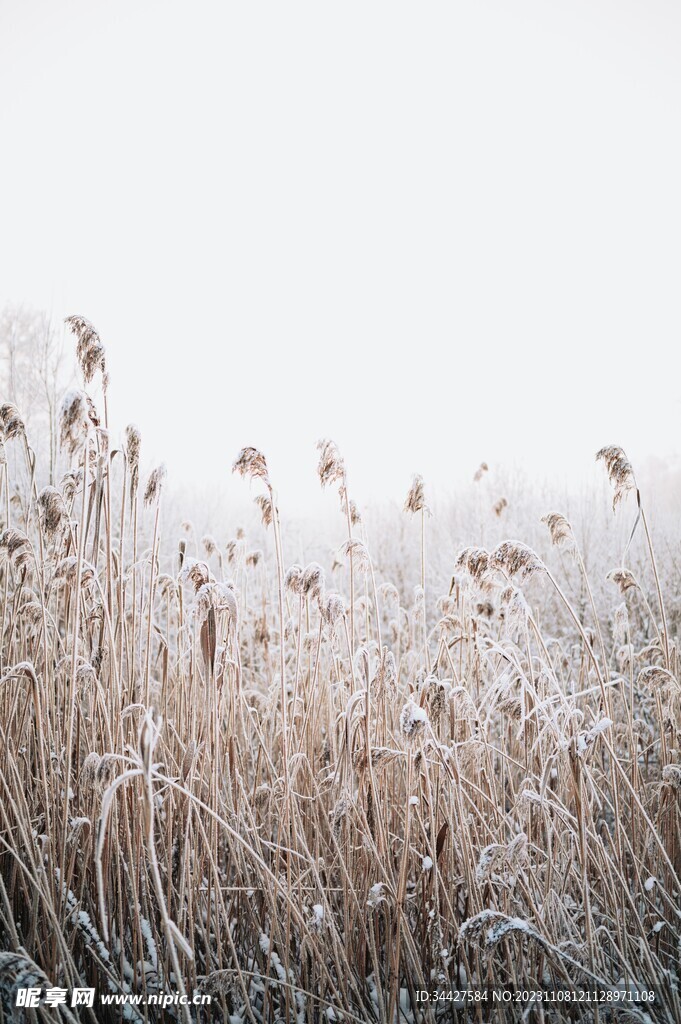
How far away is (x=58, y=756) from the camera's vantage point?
109 centimetres

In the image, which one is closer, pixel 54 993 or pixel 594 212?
pixel 54 993

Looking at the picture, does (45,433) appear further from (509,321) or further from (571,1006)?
(571,1006)

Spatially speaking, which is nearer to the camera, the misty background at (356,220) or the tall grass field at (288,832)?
the tall grass field at (288,832)

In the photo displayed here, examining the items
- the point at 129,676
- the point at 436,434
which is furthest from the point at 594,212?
the point at 129,676

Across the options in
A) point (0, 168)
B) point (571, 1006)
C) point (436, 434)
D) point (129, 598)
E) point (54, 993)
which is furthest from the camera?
point (436, 434)

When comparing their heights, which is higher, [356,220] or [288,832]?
[356,220]

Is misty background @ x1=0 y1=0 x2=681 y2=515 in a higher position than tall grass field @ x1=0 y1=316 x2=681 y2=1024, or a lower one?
higher

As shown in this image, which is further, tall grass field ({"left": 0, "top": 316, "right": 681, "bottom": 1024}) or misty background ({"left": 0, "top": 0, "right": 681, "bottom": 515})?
misty background ({"left": 0, "top": 0, "right": 681, "bottom": 515})

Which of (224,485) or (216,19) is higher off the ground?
(216,19)

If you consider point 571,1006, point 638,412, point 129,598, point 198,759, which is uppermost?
point 638,412

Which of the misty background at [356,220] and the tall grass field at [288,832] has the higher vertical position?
the misty background at [356,220]

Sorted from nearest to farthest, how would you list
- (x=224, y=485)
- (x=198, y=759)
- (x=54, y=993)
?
(x=54, y=993)
(x=198, y=759)
(x=224, y=485)

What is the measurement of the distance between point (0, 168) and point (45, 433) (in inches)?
41.0

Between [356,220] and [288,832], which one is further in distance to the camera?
[356,220]
